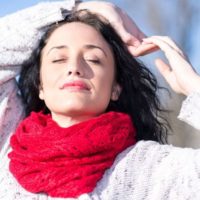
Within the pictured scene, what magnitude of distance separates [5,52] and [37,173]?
0.57 meters

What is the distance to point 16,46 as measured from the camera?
2.31 metres

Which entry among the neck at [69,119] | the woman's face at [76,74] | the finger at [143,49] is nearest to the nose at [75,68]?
the woman's face at [76,74]

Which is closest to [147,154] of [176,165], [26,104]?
[176,165]

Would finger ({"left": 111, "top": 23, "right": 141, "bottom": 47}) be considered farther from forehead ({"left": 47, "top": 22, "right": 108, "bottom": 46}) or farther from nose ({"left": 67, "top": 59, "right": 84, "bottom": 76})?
nose ({"left": 67, "top": 59, "right": 84, "bottom": 76})

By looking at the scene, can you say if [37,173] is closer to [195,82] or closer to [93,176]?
[93,176]

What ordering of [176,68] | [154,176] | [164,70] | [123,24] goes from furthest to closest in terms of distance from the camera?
[123,24] → [164,70] → [176,68] → [154,176]

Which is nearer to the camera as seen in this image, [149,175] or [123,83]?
[149,175]

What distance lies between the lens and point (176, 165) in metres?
1.92

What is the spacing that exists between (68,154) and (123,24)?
587 millimetres

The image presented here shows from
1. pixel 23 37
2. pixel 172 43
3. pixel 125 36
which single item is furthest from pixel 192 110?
pixel 23 37

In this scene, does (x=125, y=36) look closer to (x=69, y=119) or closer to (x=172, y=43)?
(x=172, y=43)

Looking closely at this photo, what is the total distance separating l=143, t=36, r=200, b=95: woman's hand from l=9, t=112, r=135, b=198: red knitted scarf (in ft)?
0.77

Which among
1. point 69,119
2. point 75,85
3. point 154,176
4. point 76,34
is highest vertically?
point 76,34

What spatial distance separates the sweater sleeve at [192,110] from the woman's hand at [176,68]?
39 mm
